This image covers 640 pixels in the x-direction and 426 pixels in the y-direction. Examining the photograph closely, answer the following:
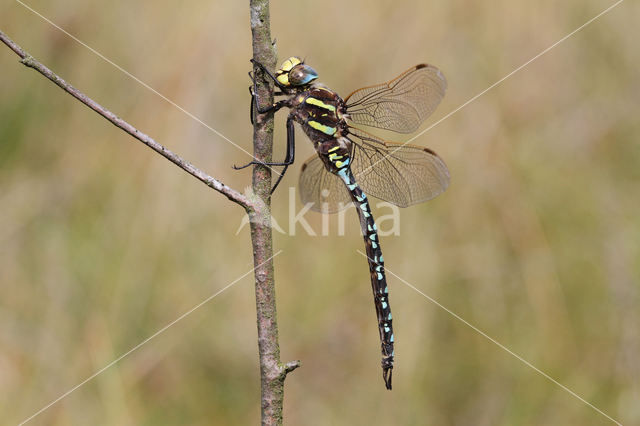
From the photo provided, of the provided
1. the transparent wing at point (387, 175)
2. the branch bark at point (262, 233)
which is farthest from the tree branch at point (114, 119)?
the transparent wing at point (387, 175)

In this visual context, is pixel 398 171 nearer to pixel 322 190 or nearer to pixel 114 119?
pixel 322 190

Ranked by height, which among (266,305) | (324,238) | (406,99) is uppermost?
(406,99)

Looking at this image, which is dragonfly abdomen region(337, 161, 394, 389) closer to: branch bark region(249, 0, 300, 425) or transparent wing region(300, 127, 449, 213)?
transparent wing region(300, 127, 449, 213)

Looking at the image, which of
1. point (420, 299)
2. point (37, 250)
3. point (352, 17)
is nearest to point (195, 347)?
point (37, 250)

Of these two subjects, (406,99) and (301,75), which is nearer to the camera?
(301,75)

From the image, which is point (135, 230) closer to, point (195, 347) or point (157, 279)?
point (157, 279)

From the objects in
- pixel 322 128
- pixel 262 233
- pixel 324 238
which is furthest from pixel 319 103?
pixel 324 238
